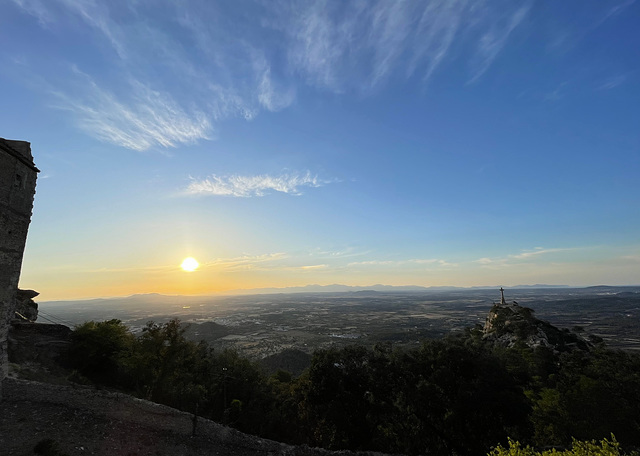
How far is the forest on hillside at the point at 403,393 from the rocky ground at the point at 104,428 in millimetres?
8247

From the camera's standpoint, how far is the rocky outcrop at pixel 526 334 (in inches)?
1761

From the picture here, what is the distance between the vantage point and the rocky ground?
53.3 feet

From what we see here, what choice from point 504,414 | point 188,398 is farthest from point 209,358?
→ point 504,414

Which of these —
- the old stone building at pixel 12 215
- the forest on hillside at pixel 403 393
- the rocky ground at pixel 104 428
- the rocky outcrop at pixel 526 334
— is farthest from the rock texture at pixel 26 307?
the rocky outcrop at pixel 526 334

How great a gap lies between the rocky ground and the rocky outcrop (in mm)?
37499

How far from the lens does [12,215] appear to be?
57.4 ft

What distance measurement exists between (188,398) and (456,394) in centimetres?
2722

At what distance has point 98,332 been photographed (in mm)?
31531

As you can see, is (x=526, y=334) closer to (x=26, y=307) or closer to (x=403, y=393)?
(x=403, y=393)

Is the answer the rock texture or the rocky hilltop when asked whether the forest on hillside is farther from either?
the rocky hilltop

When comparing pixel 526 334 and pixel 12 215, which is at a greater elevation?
pixel 12 215

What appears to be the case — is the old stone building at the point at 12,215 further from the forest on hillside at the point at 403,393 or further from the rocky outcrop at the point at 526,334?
the rocky outcrop at the point at 526,334

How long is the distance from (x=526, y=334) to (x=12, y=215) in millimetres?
62112

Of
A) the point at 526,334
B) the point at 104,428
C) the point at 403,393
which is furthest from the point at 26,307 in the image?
the point at 526,334
